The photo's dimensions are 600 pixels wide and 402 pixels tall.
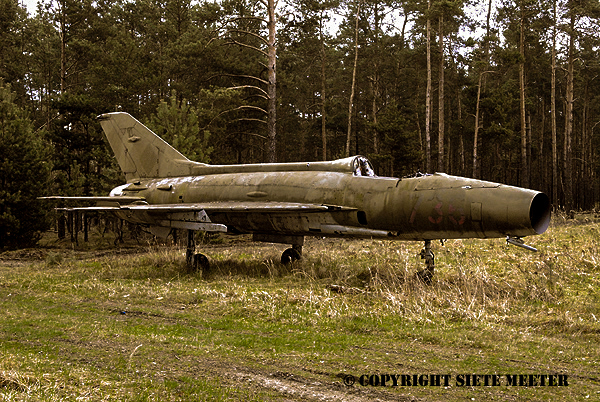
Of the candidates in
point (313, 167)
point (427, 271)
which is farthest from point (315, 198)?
point (427, 271)

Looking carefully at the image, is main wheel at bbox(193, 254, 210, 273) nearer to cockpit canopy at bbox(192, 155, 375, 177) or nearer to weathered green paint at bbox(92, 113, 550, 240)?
weathered green paint at bbox(92, 113, 550, 240)

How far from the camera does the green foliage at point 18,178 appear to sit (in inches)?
709

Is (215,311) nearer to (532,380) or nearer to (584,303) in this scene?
(532,380)

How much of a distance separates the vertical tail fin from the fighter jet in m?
0.03

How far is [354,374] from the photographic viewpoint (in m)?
5.16

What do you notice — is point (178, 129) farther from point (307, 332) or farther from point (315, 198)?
point (307, 332)

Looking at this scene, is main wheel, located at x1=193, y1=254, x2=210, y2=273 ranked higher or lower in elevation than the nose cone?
lower

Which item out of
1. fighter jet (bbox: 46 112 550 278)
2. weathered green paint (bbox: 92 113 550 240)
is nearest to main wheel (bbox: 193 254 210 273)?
fighter jet (bbox: 46 112 550 278)

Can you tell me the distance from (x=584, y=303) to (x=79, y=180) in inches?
811

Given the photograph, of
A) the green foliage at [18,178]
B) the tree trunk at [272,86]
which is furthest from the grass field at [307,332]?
the tree trunk at [272,86]

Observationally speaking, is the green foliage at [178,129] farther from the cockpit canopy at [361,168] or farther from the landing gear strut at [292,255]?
the cockpit canopy at [361,168]

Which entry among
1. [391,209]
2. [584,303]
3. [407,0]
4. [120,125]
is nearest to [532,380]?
[584,303]

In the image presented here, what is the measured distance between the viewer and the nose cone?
8391 mm

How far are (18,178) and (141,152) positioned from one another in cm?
719
